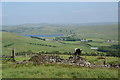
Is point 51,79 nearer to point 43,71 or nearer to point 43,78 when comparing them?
point 43,78

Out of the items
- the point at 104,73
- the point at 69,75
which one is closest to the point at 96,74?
the point at 104,73

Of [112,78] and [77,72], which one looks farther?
[77,72]

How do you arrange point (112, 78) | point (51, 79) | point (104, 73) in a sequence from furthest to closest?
point (104, 73) → point (112, 78) → point (51, 79)

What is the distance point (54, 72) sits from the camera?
13.9 metres

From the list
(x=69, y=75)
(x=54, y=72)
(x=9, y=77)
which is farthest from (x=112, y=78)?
(x=9, y=77)

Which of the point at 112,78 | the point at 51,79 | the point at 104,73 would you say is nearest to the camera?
the point at 51,79

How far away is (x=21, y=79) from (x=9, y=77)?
1072 millimetres

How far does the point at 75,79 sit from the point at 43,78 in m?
2.06

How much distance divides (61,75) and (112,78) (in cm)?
345

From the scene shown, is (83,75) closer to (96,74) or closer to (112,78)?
(96,74)

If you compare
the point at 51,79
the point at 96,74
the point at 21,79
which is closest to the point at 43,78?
the point at 51,79

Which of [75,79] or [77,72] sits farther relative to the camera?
[77,72]

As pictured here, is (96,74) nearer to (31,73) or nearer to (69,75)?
(69,75)

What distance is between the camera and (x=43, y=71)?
14.2 metres
